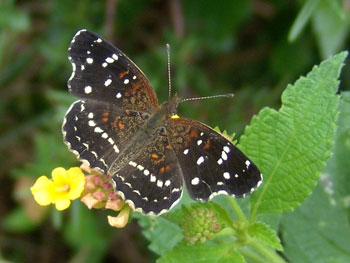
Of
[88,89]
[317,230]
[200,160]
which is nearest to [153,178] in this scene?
[200,160]

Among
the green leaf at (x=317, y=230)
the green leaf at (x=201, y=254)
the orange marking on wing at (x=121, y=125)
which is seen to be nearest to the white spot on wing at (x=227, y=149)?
the green leaf at (x=201, y=254)

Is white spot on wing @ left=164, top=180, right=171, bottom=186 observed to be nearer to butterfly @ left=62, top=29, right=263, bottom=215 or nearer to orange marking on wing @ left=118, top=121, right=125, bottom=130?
butterfly @ left=62, top=29, right=263, bottom=215

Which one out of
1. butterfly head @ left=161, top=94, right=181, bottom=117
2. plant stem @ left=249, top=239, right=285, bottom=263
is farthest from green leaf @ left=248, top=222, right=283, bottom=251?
butterfly head @ left=161, top=94, right=181, bottom=117

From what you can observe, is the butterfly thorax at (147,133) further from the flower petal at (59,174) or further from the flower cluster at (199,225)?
the flower cluster at (199,225)

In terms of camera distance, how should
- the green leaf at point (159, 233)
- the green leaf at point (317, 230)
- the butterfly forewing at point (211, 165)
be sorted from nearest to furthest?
the butterfly forewing at point (211, 165)
the green leaf at point (159, 233)
the green leaf at point (317, 230)

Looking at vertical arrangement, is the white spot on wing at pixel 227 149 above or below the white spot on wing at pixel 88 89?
below

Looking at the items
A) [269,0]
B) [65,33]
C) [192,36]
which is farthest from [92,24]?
[269,0]

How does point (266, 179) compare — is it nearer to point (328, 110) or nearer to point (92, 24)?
point (328, 110)
